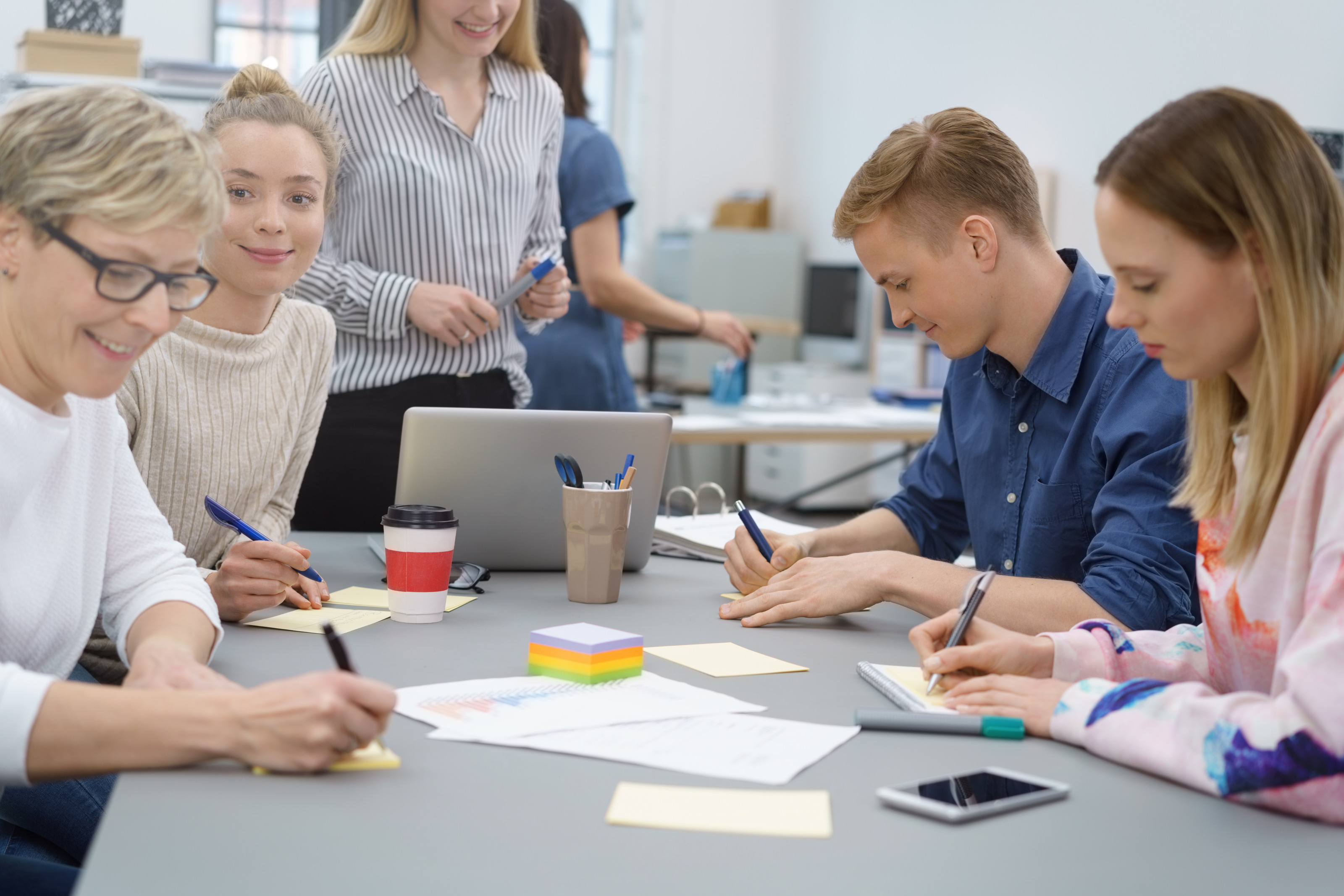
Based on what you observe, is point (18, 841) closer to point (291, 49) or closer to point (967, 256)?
point (967, 256)

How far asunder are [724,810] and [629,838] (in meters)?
0.08

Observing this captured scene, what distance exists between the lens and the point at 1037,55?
19.6 feet

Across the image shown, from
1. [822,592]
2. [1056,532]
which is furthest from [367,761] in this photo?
[1056,532]

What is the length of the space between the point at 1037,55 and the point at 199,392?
5.22 meters

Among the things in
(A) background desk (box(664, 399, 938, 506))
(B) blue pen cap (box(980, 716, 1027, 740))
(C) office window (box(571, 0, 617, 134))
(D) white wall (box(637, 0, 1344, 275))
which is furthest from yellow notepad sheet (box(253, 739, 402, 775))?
(C) office window (box(571, 0, 617, 134))

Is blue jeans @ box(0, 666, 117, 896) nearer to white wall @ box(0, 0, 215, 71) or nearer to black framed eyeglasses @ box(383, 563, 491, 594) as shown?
black framed eyeglasses @ box(383, 563, 491, 594)

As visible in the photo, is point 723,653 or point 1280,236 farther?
point 723,653

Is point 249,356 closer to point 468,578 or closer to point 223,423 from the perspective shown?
point 223,423

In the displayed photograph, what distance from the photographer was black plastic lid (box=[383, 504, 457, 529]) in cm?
144

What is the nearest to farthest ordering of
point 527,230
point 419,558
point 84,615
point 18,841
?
point 84,615 → point 18,841 → point 419,558 → point 527,230

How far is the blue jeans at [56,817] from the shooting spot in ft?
4.23

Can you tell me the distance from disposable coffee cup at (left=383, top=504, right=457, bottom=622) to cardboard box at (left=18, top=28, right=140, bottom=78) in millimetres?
3864

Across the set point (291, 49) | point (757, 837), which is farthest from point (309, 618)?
point (291, 49)

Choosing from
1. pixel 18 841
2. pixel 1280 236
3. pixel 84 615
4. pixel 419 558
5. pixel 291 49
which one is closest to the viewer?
pixel 1280 236
